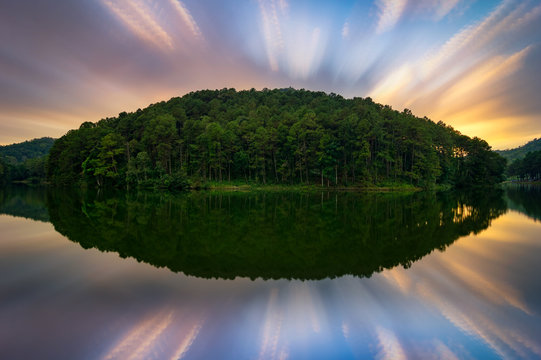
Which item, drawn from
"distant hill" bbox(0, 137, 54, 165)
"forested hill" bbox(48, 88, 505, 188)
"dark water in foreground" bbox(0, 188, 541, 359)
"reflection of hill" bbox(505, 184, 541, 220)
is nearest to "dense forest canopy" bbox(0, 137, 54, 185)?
"distant hill" bbox(0, 137, 54, 165)

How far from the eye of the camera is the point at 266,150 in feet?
203

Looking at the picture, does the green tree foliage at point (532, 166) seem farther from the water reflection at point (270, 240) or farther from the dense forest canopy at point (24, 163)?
the dense forest canopy at point (24, 163)

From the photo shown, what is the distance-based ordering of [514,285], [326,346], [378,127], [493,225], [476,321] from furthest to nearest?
[378,127] < [493,225] < [514,285] < [476,321] < [326,346]

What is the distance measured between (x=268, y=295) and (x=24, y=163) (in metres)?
172

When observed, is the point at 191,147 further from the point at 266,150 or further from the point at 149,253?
the point at 149,253

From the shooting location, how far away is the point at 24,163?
138250mm

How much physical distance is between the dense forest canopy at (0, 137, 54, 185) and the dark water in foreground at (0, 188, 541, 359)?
96.4 meters

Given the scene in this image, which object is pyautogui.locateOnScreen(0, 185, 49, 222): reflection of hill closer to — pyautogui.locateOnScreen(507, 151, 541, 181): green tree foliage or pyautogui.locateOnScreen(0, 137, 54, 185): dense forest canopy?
pyautogui.locateOnScreen(0, 137, 54, 185): dense forest canopy

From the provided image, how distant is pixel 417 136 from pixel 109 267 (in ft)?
209

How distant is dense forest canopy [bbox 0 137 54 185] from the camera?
10562cm

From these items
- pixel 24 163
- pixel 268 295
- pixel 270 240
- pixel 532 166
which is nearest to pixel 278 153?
pixel 270 240

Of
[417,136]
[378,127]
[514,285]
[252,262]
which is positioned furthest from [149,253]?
[417,136]

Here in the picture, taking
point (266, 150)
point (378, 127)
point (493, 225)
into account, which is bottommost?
point (493, 225)

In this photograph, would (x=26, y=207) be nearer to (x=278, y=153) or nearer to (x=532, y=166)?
(x=278, y=153)
